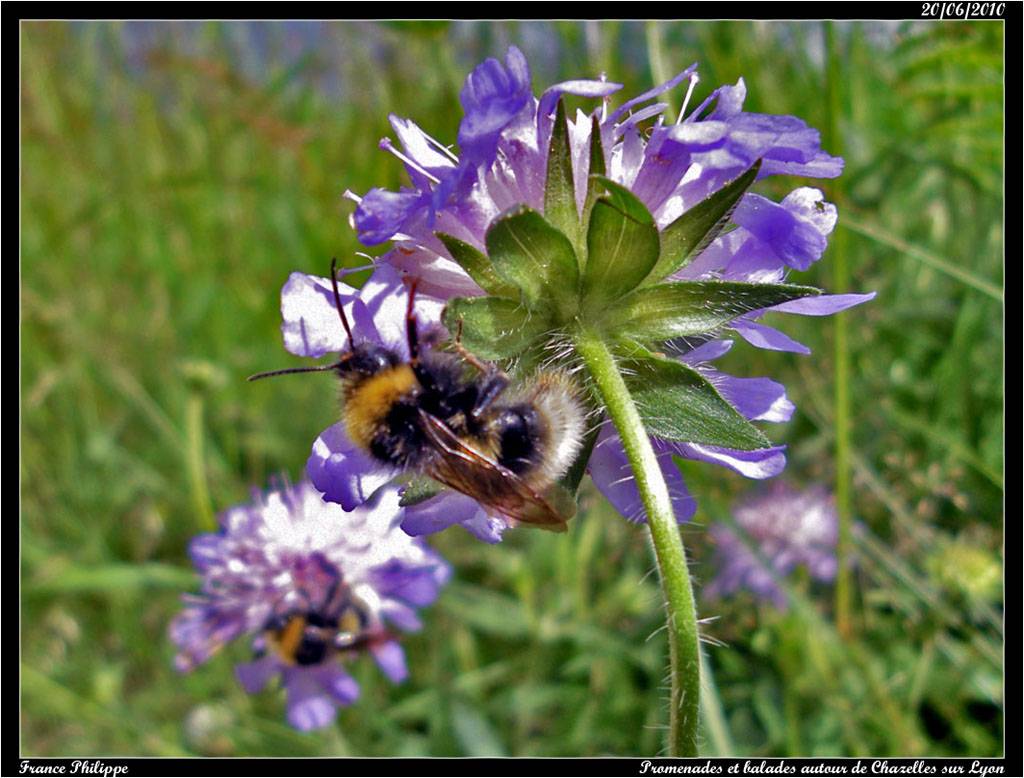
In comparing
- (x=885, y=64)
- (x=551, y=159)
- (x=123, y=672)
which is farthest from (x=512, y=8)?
(x=123, y=672)

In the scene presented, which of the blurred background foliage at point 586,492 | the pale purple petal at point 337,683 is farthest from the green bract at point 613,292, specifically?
the pale purple petal at point 337,683

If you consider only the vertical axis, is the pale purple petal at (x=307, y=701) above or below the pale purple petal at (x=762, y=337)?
below

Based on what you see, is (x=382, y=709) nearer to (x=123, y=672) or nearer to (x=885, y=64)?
(x=123, y=672)

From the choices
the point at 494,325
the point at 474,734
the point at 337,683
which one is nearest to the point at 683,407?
the point at 494,325

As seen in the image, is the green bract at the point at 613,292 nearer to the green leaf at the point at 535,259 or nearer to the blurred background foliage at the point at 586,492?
the green leaf at the point at 535,259

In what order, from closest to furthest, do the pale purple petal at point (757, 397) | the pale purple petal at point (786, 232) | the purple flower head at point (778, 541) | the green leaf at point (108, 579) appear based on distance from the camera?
1. the pale purple petal at point (786, 232)
2. the pale purple petal at point (757, 397)
3. the purple flower head at point (778, 541)
4. the green leaf at point (108, 579)

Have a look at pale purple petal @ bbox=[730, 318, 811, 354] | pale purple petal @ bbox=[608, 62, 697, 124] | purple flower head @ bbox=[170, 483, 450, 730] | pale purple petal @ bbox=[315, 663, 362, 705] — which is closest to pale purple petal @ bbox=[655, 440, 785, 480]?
pale purple petal @ bbox=[730, 318, 811, 354]

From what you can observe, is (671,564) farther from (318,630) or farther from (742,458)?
(318,630)
